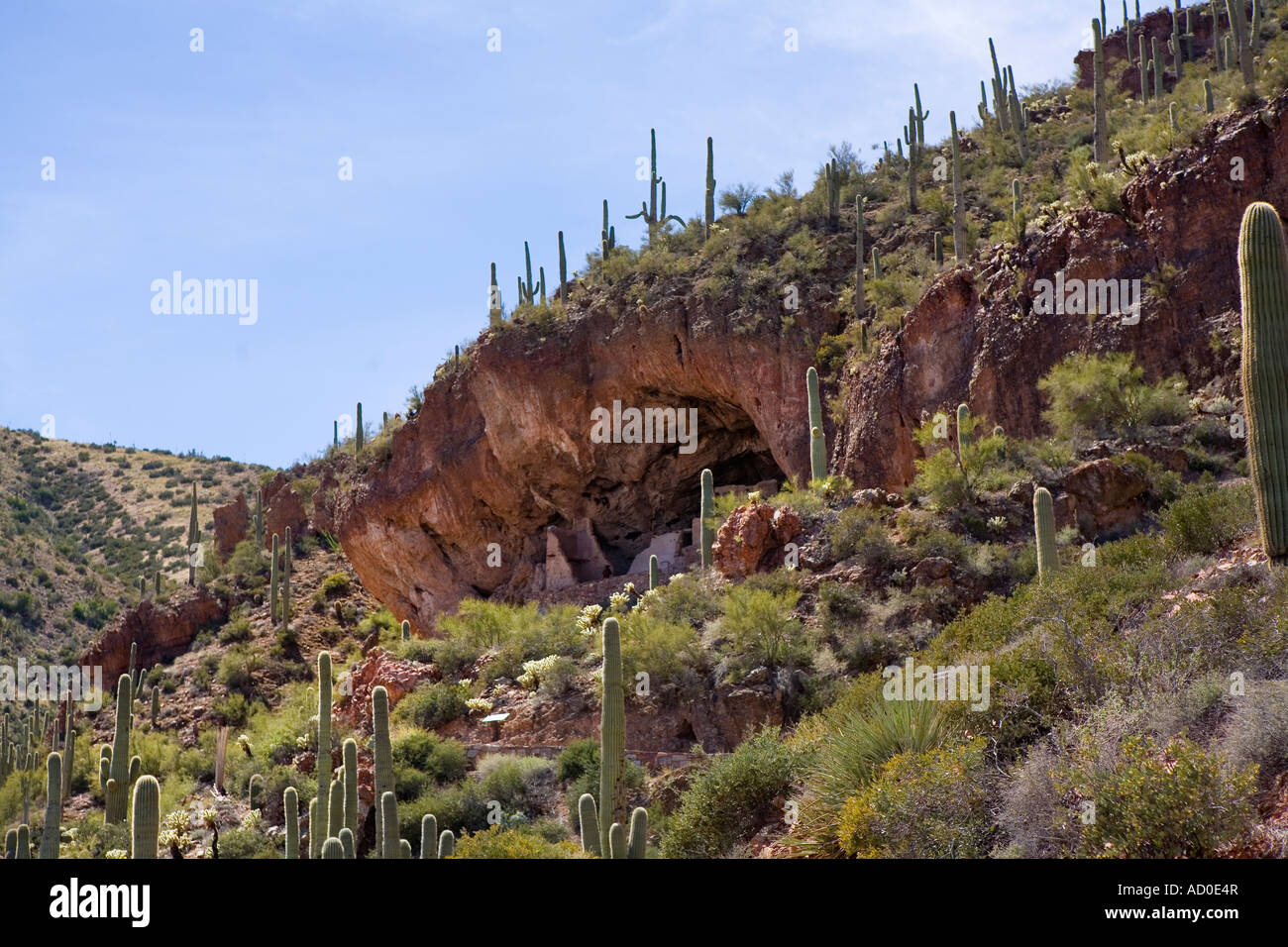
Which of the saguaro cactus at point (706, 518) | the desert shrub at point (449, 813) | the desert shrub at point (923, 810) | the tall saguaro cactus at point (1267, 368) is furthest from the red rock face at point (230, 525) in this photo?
the tall saguaro cactus at point (1267, 368)

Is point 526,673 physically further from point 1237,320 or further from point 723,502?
point 1237,320

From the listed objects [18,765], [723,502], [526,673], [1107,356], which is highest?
[1107,356]

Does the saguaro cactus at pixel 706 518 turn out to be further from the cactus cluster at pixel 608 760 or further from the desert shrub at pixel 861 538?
the cactus cluster at pixel 608 760

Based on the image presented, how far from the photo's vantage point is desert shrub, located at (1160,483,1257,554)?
18.9m

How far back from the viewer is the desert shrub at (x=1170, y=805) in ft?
36.1

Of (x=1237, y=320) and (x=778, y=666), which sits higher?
(x=1237, y=320)

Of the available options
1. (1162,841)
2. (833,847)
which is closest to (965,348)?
(833,847)

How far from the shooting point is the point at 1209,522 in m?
19.1

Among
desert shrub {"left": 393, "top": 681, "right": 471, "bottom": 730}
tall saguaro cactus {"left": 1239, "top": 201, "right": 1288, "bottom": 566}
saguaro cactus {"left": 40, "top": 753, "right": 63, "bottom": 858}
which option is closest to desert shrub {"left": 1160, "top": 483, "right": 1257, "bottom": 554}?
tall saguaro cactus {"left": 1239, "top": 201, "right": 1288, "bottom": 566}

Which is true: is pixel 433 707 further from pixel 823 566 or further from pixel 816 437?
pixel 816 437

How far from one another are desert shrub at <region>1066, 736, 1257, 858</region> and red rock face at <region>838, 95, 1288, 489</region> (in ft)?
49.0

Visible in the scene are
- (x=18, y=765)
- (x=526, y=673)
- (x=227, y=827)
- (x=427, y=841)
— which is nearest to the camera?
(x=427, y=841)

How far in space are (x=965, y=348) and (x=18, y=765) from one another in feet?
86.2

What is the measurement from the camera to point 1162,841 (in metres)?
11.1
